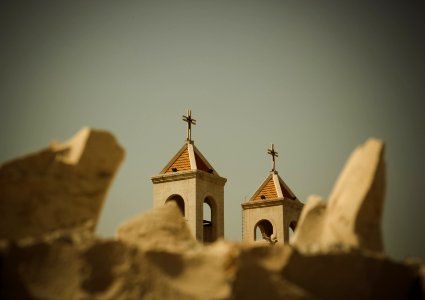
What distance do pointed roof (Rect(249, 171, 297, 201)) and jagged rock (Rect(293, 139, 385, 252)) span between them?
18.0m

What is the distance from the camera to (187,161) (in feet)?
76.3

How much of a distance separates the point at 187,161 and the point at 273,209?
16.0 ft

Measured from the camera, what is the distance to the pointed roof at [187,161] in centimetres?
2320

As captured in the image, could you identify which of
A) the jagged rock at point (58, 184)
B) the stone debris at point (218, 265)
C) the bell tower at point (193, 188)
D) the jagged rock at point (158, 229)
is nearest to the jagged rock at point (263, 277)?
the stone debris at point (218, 265)

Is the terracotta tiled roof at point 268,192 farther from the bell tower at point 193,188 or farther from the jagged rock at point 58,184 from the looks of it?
the jagged rock at point 58,184

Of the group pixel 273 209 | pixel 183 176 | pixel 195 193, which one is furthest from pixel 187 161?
pixel 273 209

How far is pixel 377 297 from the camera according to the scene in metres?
7.39

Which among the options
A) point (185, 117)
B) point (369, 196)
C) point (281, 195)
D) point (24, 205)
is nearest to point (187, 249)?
point (24, 205)

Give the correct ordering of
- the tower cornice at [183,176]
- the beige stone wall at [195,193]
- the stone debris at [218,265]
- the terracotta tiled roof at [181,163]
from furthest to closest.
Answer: the terracotta tiled roof at [181,163], the tower cornice at [183,176], the beige stone wall at [195,193], the stone debris at [218,265]

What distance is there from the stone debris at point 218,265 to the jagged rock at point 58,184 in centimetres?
11

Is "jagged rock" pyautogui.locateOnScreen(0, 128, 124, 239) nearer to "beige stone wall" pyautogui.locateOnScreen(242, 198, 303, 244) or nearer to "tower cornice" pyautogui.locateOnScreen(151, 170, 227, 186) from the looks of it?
"tower cornice" pyautogui.locateOnScreen(151, 170, 227, 186)

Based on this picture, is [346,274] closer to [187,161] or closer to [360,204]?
[360,204]

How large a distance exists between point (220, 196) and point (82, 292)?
17976 mm

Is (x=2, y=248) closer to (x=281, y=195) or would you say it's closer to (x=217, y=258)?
(x=217, y=258)
